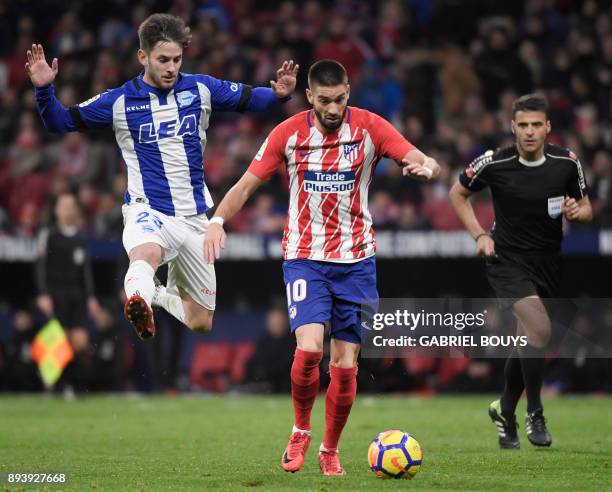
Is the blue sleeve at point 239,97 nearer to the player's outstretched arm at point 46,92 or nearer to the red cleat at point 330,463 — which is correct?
the player's outstretched arm at point 46,92

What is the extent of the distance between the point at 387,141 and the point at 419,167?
1.69 ft

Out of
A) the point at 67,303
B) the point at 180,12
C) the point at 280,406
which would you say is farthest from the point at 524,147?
the point at 180,12

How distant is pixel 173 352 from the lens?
1659 centimetres

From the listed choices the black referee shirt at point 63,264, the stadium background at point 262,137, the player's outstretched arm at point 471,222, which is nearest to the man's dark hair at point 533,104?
the player's outstretched arm at point 471,222

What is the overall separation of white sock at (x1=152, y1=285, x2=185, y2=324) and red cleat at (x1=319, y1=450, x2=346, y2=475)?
7.55 feet

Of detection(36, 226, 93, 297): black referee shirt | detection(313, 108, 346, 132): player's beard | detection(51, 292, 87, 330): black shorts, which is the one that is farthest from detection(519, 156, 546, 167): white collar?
detection(51, 292, 87, 330): black shorts

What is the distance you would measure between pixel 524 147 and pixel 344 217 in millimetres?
2141

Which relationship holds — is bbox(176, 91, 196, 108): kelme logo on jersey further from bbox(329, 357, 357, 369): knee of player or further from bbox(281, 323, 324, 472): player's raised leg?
bbox(329, 357, 357, 369): knee of player

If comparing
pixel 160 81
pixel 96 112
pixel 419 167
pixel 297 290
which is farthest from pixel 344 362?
pixel 96 112

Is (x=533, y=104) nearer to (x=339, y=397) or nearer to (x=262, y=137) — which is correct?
(x=339, y=397)

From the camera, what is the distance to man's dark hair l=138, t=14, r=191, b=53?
8320 mm

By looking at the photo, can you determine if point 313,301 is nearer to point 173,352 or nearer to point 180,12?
point 173,352

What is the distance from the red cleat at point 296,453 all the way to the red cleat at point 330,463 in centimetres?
12

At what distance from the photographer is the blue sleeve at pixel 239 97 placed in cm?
874
